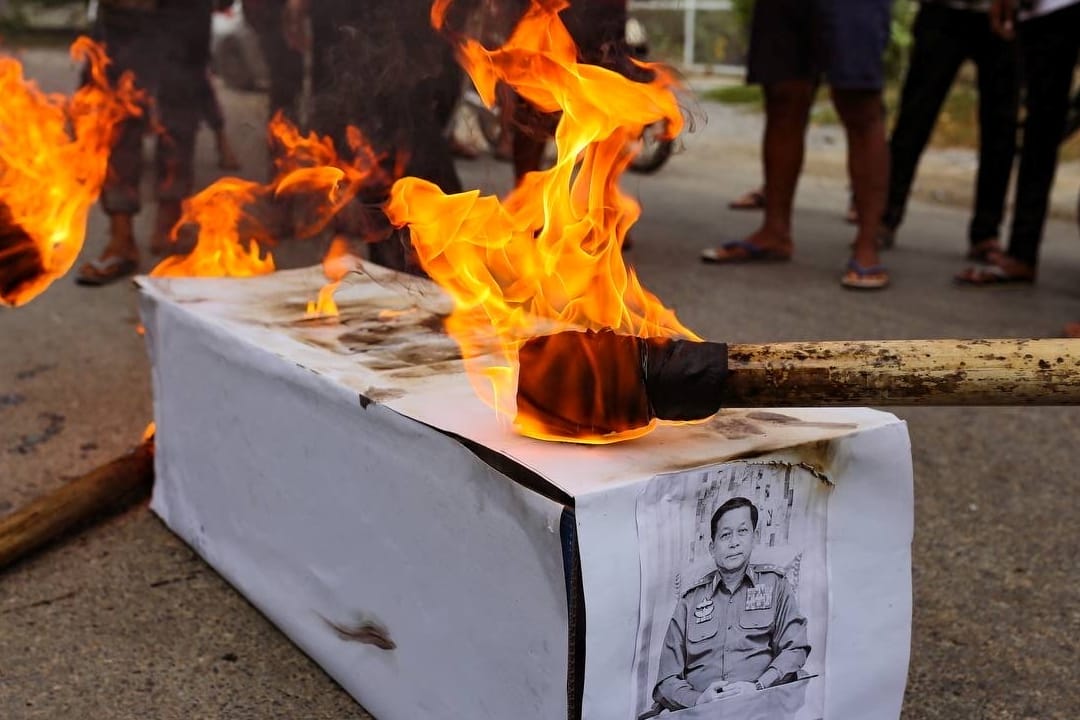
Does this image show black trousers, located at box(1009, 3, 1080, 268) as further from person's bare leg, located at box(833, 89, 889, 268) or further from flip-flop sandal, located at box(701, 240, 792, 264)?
flip-flop sandal, located at box(701, 240, 792, 264)

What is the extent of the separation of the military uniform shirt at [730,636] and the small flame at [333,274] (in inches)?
45.5

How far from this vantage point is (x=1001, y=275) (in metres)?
5.18

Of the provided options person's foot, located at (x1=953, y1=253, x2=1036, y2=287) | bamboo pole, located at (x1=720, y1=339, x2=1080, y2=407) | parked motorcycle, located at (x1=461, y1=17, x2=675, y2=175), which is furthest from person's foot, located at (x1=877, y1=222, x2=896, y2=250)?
bamboo pole, located at (x1=720, y1=339, x2=1080, y2=407)

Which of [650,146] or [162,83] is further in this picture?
[650,146]

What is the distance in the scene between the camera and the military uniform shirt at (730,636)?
5.10 feet

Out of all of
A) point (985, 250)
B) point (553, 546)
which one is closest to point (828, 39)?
point (985, 250)

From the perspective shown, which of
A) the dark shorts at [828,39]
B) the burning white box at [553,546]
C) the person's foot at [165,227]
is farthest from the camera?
the person's foot at [165,227]

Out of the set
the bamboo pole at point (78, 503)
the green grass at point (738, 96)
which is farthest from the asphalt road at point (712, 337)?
the green grass at point (738, 96)

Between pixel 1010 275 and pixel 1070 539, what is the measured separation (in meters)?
2.77

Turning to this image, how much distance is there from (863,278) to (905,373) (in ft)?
11.9

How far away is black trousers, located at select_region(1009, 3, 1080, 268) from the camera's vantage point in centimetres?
480

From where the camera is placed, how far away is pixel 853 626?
1.71 metres

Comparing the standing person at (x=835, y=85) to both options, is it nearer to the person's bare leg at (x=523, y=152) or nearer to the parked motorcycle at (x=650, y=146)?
the person's bare leg at (x=523, y=152)

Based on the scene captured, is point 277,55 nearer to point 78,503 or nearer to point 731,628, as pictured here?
point 78,503
